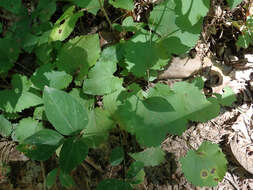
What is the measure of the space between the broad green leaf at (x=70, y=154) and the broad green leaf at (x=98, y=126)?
1.03 ft

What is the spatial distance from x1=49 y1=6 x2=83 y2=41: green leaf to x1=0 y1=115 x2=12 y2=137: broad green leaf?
1.74ft

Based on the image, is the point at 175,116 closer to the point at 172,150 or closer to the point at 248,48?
the point at 172,150

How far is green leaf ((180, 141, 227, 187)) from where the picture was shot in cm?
124

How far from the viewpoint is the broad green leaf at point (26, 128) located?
1.32 m

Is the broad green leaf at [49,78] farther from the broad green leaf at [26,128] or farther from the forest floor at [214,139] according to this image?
the forest floor at [214,139]

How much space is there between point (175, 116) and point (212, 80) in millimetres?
611

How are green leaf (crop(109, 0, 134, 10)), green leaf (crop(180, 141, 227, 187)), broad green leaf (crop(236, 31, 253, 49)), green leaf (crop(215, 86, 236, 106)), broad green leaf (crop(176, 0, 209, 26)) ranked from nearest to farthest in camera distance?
broad green leaf (crop(176, 0, 209, 26)) → green leaf (crop(180, 141, 227, 187)) → green leaf (crop(109, 0, 134, 10)) → green leaf (crop(215, 86, 236, 106)) → broad green leaf (crop(236, 31, 253, 49))

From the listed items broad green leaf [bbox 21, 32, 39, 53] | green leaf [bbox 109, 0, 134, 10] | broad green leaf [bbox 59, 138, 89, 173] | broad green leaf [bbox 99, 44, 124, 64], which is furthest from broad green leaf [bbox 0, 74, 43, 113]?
green leaf [bbox 109, 0, 134, 10]

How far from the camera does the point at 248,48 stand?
1.71 m

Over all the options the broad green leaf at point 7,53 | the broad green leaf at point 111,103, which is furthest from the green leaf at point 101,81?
the broad green leaf at point 7,53

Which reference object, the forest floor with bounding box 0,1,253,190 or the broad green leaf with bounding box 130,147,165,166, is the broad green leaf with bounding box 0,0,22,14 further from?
the broad green leaf with bounding box 130,147,165,166

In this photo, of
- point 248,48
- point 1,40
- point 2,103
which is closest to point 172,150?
point 248,48

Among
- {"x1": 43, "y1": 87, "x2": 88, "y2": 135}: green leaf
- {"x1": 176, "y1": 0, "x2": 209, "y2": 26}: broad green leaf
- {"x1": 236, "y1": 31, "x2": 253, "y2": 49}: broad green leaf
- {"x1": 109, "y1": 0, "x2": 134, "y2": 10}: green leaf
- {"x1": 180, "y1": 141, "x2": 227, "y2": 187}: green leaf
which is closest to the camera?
{"x1": 43, "y1": 87, "x2": 88, "y2": 135}: green leaf

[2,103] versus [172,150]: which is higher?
[2,103]
